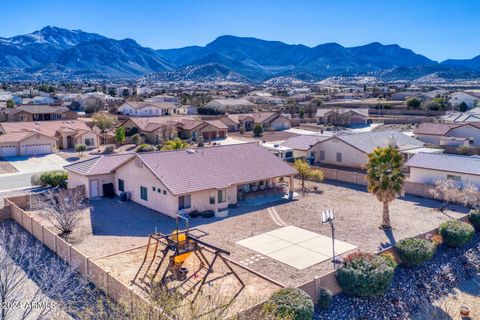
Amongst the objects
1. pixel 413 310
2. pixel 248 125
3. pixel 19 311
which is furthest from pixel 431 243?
pixel 248 125

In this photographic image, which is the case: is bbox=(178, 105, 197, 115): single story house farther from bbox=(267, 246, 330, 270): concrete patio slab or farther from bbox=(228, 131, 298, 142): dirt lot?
bbox=(267, 246, 330, 270): concrete patio slab

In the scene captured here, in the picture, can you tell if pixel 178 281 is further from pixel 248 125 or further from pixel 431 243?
pixel 248 125

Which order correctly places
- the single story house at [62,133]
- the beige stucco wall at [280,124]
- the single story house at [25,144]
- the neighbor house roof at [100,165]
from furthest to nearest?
the beige stucco wall at [280,124]
the single story house at [62,133]
the single story house at [25,144]
the neighbor house roof at [100,165]

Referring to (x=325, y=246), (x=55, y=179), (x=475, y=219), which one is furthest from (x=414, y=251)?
(x=55, y=179)

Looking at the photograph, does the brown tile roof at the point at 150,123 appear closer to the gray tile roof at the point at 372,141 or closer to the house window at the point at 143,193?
the gray tile roof at the point at 372,141

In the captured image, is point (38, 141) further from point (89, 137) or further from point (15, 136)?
point (89, 137)

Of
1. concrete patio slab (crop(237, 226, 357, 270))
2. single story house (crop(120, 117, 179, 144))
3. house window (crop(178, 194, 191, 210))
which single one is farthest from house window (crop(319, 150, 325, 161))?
single story house (crop(120, 117, 179, 144))

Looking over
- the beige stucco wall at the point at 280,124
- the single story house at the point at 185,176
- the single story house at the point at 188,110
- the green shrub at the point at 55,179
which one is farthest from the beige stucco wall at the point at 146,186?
the single story house at the point at 188,110
